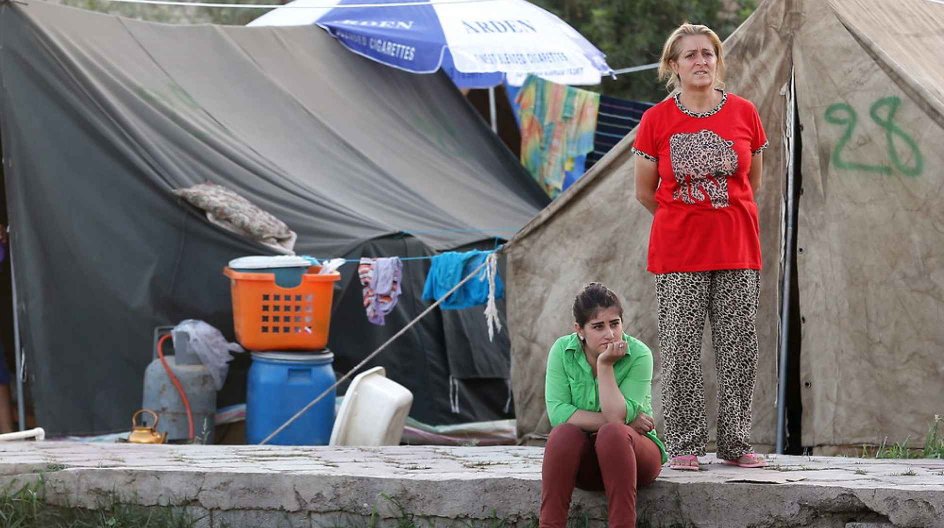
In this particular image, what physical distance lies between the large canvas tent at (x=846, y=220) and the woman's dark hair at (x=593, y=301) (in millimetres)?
2039

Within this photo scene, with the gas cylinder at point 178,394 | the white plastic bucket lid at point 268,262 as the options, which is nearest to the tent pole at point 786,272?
the white plastic bucket lid at point 268,262

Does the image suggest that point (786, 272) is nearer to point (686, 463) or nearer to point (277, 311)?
point (686, 463)

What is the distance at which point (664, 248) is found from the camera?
5.01 m

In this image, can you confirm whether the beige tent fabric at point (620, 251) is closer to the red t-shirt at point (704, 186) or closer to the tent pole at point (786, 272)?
the tent pole at point (786, 272)

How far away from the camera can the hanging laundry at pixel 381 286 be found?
815cm

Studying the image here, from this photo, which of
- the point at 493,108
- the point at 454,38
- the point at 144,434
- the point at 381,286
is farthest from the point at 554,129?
the point at 144,434

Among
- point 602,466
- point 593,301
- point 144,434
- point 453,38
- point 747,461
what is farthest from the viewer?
point 453,38

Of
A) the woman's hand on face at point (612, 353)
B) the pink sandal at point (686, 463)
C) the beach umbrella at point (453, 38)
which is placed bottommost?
the pink sandal at point (686, 463)

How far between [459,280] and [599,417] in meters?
3.26

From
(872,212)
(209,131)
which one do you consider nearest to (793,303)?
(872,212)

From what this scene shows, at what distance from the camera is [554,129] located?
1184cm

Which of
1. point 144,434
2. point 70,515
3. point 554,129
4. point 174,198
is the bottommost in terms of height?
point 144,434

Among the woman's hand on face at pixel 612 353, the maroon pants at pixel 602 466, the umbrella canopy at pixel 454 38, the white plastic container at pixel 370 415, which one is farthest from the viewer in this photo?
the umbrella canopy at pixel 454 38

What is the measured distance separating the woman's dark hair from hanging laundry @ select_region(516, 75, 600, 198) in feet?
22.9
